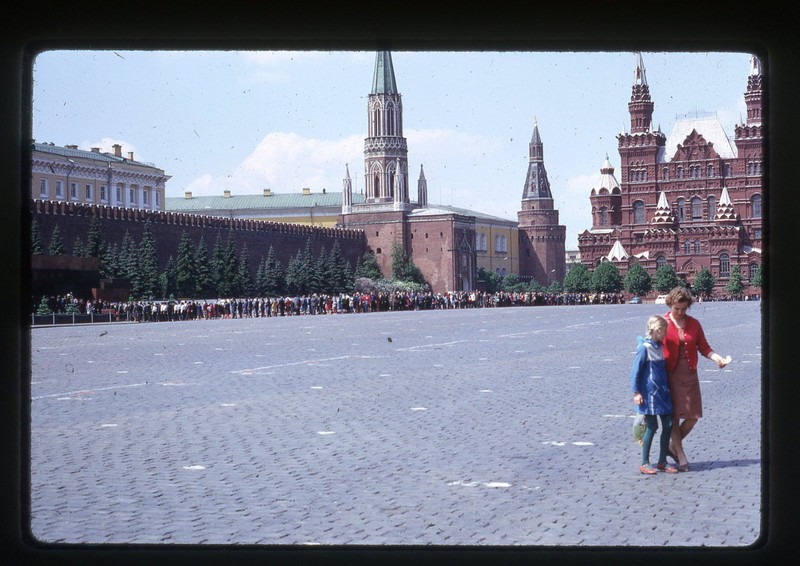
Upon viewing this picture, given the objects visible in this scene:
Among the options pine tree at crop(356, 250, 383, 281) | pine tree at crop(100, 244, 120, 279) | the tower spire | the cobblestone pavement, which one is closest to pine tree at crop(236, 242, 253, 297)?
pine tree at crop(100, 244, 120, 279)

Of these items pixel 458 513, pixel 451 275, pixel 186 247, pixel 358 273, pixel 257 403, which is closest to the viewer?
pixel 458 513

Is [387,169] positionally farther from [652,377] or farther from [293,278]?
[652,377]

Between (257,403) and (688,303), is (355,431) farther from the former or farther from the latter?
(688,303)

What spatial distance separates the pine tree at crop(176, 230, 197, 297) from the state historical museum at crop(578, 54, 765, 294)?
13.6 meters

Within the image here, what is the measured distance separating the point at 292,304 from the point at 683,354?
40.2m

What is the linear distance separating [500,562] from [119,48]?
1.86m

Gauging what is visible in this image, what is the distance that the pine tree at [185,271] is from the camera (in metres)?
37.4

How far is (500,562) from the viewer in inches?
123

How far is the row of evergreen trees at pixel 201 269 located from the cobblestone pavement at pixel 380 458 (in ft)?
40.0

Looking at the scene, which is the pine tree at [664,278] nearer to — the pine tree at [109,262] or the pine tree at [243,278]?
the pine tree at [109,262]

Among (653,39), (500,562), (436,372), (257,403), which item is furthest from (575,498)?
(436,372)

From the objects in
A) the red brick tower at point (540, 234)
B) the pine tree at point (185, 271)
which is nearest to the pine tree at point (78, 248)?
the pine tree at point (185, 271)

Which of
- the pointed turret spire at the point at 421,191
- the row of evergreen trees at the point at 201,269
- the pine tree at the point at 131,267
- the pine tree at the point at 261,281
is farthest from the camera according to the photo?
the pointed turret spire at the point at 421,191

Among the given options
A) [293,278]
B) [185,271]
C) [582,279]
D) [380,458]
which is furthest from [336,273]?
[380,458]
